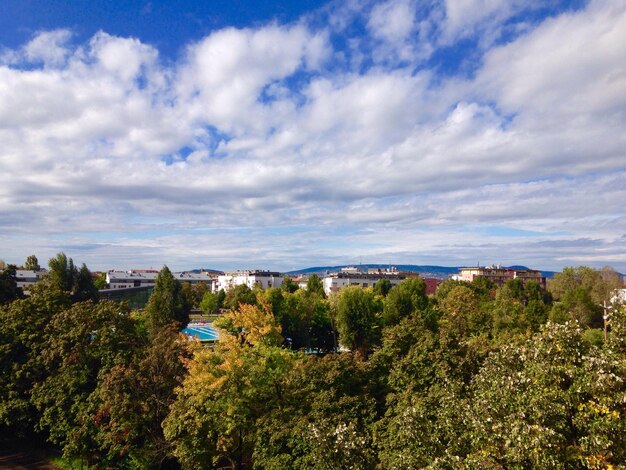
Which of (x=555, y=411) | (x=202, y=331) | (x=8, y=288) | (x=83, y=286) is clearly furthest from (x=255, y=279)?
(x=555, y=411)

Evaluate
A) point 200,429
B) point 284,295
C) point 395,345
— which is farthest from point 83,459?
point 284,295

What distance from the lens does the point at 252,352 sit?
18656 millimetres

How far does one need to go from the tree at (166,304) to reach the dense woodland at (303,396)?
8.57 metres

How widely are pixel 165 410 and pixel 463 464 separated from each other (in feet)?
43.0

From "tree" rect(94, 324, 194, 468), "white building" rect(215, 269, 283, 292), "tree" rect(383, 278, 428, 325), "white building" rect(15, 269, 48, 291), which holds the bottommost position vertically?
"tree" rect(94, 324, 194, 468)

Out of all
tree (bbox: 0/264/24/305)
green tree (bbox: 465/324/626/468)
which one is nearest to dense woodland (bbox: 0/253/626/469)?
green tree (bbox: 465/324/626/468)

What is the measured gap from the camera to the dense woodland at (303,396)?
8.77 meters

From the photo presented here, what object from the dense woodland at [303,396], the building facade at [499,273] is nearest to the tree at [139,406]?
the dense woodland at [303,396]

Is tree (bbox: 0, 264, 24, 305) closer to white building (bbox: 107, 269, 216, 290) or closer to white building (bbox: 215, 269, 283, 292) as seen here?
white building (bbox: 107, 269, 216, 290)

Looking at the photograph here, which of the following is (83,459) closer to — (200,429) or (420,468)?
(200,429)

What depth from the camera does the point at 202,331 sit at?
57.5 meters

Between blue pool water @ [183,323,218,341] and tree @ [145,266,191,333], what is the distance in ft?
37.2

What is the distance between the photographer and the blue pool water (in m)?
53.3

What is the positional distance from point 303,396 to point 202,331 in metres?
44.0
